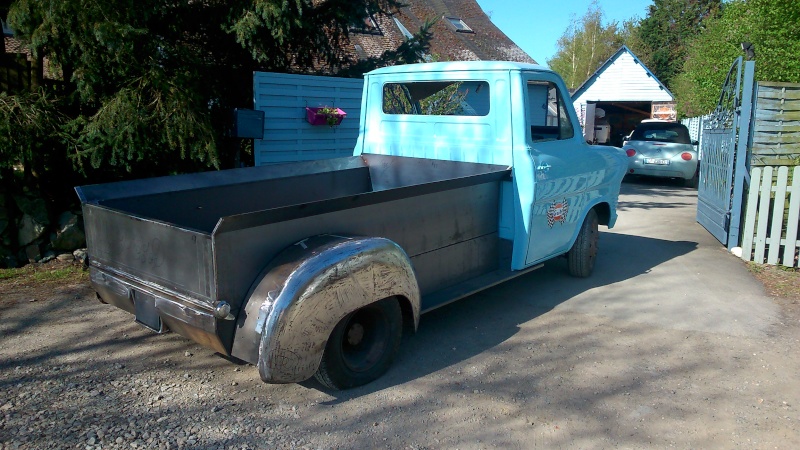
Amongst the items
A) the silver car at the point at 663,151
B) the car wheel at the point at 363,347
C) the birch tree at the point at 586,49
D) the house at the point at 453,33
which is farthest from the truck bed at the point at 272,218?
the birch tree at the point at 586,49

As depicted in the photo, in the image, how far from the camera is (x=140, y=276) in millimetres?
3738

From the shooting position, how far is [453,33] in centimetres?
2531

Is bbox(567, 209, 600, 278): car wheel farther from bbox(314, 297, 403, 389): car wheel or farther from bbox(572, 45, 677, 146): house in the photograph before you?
bbox(572, 45, 677, 146): house

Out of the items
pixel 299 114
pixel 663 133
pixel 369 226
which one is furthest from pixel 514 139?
pixel 663 133

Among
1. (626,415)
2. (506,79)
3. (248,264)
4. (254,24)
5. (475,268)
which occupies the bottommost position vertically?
(626,415)

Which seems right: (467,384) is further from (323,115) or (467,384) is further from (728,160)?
(323,115)

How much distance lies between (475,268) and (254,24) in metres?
4.38

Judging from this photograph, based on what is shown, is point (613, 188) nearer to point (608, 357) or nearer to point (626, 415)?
point (608, 357)

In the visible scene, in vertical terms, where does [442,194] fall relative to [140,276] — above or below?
above

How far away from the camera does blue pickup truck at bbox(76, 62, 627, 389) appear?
334 centimetres

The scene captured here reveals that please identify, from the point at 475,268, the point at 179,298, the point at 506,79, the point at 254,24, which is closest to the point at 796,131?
the point at 506,79

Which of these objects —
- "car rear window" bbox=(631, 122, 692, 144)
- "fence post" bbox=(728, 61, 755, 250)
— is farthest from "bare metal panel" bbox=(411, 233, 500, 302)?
"car rear window" bbox=(631, 122, 692, 144)

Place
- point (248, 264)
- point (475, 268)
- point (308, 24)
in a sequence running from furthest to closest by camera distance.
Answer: point (308, 24) → point (475, 268) → point (248, 264)

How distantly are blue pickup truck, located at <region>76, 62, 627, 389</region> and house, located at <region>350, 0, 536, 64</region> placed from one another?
14.9 m
